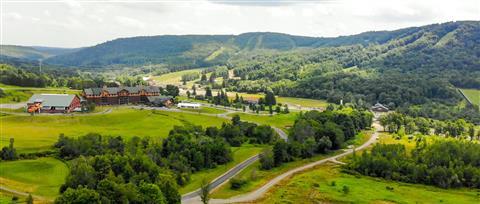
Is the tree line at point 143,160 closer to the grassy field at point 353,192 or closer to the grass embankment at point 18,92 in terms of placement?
the grassy field at point 353,192

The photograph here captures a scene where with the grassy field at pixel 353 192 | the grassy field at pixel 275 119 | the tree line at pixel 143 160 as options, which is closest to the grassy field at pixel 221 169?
the tree line at pixel 143 160

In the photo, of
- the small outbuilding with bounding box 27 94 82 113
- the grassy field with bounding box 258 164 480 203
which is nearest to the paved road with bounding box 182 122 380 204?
the grassy field with bounding box 258 164 480 203

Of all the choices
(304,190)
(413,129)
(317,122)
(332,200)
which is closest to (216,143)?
(304,190)

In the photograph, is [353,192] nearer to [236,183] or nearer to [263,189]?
[263,189]

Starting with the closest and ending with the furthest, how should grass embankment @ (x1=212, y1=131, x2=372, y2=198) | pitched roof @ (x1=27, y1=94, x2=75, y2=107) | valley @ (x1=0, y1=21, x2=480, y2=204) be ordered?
valley @ (x1=0, y1=21, x2=480, y2=204), grass embankment @ (x1=212, y1=131, x2=372, y2=198), pitched roof @ (x1=27, y1=94, x2=75, y2=107)

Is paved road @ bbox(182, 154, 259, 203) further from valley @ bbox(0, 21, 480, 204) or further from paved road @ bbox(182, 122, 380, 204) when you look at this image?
paved road @ bbox(182, 122, 380, 204)

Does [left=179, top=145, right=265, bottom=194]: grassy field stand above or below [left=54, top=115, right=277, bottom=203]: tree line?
below
